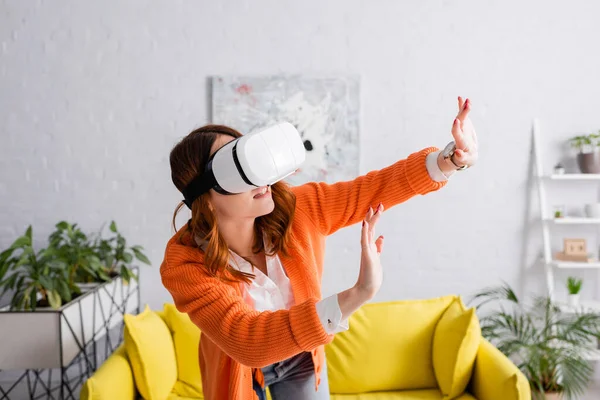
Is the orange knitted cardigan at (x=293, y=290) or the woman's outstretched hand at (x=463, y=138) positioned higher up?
the woman's outstretched hand at (x=463, y=138)

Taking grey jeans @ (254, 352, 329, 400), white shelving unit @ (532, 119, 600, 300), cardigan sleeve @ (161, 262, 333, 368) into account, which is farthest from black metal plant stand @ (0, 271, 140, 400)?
white shelving unit @ (532, 119, 600, 300)

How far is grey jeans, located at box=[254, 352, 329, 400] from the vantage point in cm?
160

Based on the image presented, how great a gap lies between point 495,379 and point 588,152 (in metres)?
1.39

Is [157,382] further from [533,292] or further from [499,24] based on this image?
[499,24]

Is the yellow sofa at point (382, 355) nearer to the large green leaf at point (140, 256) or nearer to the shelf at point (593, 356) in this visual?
the large green leaf at point (140, 256)

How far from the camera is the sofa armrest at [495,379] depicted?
2115mm

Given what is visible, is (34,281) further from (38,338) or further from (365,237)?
(365,237)

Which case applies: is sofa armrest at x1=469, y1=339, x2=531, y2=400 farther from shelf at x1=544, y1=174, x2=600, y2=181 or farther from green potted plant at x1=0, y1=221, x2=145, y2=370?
green potted plant at x1=0, y1=221, x2=145, y2=370

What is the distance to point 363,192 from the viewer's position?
1.52 m

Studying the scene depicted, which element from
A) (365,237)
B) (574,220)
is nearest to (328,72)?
(574,220)

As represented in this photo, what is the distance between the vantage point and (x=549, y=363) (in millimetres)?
2617

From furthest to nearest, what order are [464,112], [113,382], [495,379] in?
[495,379] → [113,382] → [464,112]

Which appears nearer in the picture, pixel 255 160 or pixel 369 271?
pixel 369 271

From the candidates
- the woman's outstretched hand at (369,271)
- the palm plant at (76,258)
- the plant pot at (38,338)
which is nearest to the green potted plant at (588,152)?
the woman's outstretched hand at (369,271)
